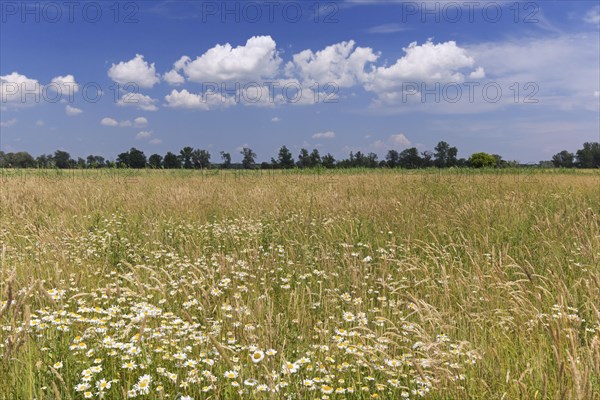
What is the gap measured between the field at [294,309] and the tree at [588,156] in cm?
12678

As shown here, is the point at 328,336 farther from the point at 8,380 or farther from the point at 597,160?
the point at 597,160

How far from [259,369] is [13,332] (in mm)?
1532

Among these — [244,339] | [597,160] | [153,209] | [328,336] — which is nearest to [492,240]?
[328,336]

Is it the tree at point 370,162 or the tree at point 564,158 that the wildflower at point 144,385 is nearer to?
the tree at point 370,162

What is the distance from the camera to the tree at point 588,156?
4232 inches

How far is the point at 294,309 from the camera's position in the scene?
9.99 ft

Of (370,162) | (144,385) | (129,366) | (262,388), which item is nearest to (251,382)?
(262,388)

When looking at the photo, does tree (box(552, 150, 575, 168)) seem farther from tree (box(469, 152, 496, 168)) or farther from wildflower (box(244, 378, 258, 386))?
wildflower (box(244, 378, 258, 386))

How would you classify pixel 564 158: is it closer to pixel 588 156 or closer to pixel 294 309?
pixel 588 156

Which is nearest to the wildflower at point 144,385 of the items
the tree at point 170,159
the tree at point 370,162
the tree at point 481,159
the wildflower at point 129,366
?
the wildflower at point 129,366

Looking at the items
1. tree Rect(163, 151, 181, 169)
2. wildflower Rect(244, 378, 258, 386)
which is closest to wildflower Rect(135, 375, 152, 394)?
wildflower Rect(244, 378, 258, 386)

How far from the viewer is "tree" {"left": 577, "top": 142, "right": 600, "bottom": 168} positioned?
10750 centimetres

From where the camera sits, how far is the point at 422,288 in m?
3.72

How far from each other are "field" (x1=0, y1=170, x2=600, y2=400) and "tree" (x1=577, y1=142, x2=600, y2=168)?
127 metres
